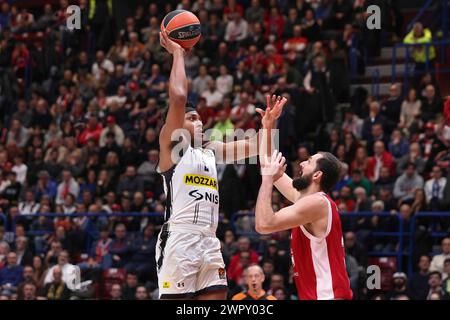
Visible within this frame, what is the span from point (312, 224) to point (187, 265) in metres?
1.20

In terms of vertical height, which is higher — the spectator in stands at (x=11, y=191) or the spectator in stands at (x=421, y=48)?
the spectator in stands at (x=421, y=48)

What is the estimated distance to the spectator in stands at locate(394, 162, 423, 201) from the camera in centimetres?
1589

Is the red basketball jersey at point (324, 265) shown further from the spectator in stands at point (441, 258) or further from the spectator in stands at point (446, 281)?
the spectator in stands at point (441, 258)

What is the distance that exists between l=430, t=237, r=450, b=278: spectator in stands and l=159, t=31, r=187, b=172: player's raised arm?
739 centimetres

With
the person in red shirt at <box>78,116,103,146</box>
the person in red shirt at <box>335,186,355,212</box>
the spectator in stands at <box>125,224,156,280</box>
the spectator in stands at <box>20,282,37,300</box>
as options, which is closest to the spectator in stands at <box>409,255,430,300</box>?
the person in red shirt at <box>335,186,355,212</box>

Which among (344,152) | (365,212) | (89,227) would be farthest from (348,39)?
(89,227)

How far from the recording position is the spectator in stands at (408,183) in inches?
626

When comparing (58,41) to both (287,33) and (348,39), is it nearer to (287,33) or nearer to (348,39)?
(287,33)

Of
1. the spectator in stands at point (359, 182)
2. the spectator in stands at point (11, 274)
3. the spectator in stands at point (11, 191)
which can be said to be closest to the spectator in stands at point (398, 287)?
the spectator in stands at point (359, 182)

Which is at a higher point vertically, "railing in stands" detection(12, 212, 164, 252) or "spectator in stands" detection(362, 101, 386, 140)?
"spectator in stands" detection(362, 101, 386, 140)

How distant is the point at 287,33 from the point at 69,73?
5250mm

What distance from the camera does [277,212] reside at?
729 cm

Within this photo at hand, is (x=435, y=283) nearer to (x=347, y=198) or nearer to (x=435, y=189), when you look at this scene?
(x=435, y=189)

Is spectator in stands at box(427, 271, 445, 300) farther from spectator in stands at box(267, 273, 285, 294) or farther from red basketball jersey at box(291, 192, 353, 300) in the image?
red basketball jersey at box(291, 192, 353, 300)
